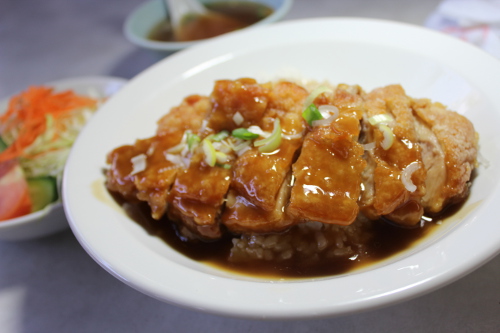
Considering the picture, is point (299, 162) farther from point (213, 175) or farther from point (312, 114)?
point (213, 175)

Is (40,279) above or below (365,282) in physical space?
below

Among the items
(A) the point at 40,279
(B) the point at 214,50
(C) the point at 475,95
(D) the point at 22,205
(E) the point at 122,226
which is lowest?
(A) the point at 40,279

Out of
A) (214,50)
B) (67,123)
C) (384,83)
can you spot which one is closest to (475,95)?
(384,83)

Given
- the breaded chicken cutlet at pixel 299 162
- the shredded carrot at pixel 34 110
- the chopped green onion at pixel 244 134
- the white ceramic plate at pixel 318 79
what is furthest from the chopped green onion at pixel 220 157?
the shredded carrot at pixel 34 110

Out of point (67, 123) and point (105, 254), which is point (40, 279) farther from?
point (67, 123)

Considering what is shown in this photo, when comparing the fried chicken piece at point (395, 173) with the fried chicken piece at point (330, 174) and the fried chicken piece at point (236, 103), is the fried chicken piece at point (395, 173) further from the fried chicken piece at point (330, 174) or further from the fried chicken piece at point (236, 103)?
the fried chicken piece at point (236, 103)

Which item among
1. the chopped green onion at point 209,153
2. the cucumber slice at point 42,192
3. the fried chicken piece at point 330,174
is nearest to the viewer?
the fried chicken piece at point 330,174
